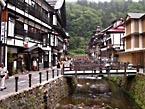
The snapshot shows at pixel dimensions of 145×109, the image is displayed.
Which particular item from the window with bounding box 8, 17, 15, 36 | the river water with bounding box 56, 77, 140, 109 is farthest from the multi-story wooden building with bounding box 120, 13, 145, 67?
the window with bounding box 8, 17, 15, 36

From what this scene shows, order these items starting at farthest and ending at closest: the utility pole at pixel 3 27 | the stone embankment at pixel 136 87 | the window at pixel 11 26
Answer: the window at pixel 11 26, the stone embankment at pixel 136 87, the utility pole at pixel 3 27

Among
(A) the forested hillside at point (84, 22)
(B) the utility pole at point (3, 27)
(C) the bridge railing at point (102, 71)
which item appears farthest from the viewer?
(A) the forested hillside at point (84, 22)

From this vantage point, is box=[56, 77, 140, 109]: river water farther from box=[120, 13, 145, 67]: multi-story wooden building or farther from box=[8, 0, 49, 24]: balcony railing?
box=[8, 0, 49, 24]: balcony railing

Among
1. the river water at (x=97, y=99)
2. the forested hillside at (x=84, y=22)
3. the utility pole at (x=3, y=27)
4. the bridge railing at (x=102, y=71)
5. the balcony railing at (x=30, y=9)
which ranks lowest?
the river water at (x=97, y=99)

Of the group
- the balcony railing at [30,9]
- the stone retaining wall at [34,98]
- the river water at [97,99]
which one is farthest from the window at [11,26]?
the river water at [97,99]

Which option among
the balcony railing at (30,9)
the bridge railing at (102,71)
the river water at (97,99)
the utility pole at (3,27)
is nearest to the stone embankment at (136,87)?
the river water at (97,99)

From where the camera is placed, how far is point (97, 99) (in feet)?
97.9

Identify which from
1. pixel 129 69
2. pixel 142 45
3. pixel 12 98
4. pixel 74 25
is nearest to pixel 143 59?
pixel 142 45

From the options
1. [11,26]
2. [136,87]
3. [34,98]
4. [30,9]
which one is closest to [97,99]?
[136,87]

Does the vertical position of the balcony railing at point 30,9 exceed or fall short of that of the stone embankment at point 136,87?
it exceeds it

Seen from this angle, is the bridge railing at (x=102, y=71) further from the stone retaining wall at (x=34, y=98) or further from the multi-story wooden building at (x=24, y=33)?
the multi-story wooden building at (x=24, y=33)

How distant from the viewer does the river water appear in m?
25.8

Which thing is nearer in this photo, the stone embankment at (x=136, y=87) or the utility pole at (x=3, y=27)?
the utility pole at (x=3, y=27)

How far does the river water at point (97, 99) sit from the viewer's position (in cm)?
2584
